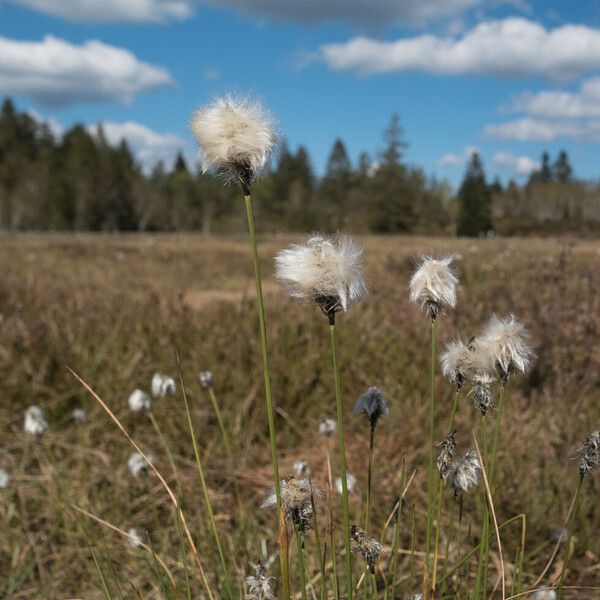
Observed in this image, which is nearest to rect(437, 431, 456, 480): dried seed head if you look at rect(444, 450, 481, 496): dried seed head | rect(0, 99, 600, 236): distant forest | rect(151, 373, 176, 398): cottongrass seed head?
rect(444, 450, 481, 496): dried seed head

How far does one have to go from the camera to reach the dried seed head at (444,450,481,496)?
1.33m

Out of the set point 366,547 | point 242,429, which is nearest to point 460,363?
point 366,547

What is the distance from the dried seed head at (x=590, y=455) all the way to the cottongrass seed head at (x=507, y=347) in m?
0.18

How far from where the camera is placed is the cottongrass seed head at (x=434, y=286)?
1.19 metres

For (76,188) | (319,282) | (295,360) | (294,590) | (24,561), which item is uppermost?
(76,188)

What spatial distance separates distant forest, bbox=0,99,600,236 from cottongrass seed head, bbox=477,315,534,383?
5231 cm

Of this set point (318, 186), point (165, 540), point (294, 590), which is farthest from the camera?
point (318, 186)

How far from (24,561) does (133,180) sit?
71.0m

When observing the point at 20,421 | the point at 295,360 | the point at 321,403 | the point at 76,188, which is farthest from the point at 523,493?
the point at 76,188

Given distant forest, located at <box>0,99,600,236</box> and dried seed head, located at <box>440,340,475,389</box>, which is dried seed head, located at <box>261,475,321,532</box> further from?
distant forest, located at <box>0,99,600,236</box>

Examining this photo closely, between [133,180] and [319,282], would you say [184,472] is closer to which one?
[319,282]

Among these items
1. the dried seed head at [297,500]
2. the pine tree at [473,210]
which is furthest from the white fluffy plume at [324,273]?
the pine tree at [473,210]

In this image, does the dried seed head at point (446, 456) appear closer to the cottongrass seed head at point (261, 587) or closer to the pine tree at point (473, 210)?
the cottongrass seed head at point (261, 587)

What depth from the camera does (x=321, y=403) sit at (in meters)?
3.96
